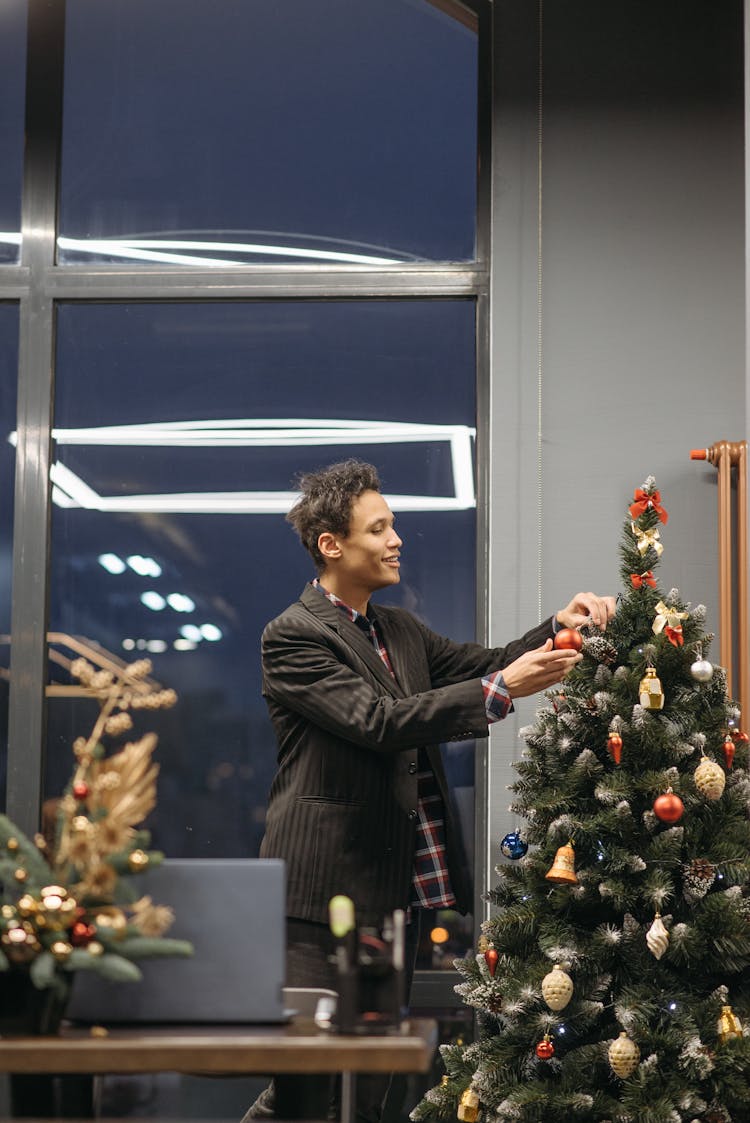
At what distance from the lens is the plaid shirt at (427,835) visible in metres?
3.19

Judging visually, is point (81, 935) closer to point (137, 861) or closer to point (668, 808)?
point (137, 861)

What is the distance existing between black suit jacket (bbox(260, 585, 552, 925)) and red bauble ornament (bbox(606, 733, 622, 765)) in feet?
0.90

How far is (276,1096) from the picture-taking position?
242 centimetres

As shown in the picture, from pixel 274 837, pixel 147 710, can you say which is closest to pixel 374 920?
pixel 274 837

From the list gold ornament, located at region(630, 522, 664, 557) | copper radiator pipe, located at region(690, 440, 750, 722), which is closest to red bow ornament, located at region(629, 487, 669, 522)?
gold ornament, located at region(630, 522, 664, 557)

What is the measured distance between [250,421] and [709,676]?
64.5 inches

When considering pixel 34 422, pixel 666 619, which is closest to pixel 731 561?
pixel 666 619

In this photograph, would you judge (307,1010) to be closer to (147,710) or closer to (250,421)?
(147,710)

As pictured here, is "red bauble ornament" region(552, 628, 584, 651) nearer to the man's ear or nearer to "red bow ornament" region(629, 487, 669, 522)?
"red bow ornament" region(629, 487, 669, 522)

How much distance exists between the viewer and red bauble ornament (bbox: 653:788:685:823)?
9.01ft

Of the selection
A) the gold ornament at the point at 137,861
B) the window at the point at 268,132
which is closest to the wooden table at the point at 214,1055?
the gold ornament at the point at 137,861

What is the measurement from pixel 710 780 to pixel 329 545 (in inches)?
40.5

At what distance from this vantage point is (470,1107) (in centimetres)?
290

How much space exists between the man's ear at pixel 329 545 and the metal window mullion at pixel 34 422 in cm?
106
